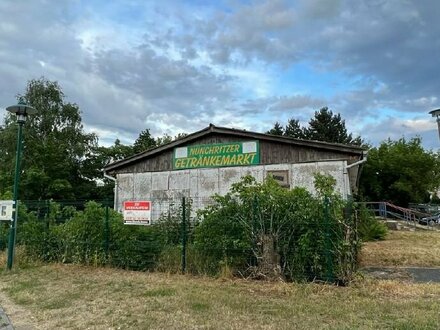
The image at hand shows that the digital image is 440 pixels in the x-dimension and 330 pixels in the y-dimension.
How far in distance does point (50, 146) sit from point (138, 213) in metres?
23.0

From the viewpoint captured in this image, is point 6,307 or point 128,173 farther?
point 128,173

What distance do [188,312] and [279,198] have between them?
3402 mm

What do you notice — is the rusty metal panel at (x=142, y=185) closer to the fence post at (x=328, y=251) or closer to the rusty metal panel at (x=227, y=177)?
the rusty metal panel at (x=227, y=177)

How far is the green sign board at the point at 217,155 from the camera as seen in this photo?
Result: 1526cm

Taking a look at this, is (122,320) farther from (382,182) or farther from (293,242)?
(382,182)

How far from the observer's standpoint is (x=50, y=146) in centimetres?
3083

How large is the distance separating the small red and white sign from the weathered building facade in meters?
5.42

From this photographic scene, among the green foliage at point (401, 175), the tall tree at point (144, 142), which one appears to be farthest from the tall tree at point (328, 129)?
the tall tree at point (144, 142)

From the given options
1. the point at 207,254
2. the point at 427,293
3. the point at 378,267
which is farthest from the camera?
the point at 378,267

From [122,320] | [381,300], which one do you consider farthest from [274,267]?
[122,320]

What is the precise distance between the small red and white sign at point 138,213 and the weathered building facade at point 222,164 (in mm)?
5420

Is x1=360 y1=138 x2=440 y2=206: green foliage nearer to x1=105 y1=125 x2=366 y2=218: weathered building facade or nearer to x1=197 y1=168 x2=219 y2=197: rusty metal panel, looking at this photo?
x1=105 y1=125 x2=366 y2=218: weathered building facade

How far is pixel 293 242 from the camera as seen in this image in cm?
852

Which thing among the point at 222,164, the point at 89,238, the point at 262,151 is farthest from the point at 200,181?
the point at 89,238
